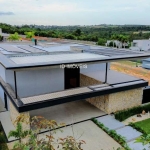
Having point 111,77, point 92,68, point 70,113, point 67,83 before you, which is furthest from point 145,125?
point 67,83

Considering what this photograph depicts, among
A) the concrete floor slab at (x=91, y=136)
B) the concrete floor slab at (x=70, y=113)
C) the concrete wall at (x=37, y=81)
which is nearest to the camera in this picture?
the concrete floor slab at (x=91, y=136)

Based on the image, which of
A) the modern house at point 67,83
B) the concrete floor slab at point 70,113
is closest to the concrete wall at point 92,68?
the modern house at point 67,83

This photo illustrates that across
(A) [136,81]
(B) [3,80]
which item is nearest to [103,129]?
(A) [136,81]

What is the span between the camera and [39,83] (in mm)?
13000

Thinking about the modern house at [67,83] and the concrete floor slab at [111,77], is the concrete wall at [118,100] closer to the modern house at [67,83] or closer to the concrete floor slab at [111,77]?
the modern house at [67,83]

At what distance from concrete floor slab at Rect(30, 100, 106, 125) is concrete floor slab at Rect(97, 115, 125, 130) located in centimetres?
59

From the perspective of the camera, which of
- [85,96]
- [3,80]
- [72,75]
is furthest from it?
[72,75]

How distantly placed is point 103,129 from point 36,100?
411 cm

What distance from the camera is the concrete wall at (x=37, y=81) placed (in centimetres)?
1229

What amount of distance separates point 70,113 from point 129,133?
13.3 ft

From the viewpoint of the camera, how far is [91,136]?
10.0m

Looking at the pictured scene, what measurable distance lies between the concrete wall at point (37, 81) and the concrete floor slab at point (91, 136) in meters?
3.70

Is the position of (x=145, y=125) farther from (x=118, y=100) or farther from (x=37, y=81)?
(x=37, y=81)

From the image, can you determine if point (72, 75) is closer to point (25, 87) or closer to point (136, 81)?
point (25, 87)
